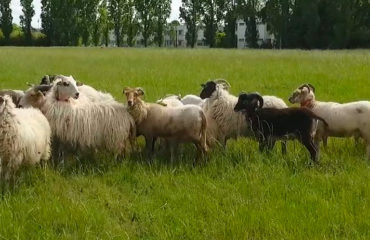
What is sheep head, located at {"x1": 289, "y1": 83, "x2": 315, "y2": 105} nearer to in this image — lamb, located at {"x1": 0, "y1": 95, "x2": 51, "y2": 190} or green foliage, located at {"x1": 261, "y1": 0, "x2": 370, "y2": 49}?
lamb, located at {"x1": 0, "y1": 95, "x2": 51, "y2": 190}

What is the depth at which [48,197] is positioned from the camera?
5977mm

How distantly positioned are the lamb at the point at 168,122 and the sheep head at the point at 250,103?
69cm

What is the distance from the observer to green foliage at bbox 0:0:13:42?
267 ft

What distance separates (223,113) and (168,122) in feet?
4.11

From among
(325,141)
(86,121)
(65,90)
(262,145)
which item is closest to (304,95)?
(325,141)

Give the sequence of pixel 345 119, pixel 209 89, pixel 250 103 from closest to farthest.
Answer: pixel 345 119 → pixel 250 103 → pixel 209 89

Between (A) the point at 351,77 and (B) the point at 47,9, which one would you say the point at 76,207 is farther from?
(B) the point at 47,9

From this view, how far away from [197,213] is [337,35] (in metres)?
61.4

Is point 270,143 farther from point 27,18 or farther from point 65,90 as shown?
point 27,18

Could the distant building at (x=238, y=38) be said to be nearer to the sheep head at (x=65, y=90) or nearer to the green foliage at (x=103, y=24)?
the green foliage at (x=103, y=24)

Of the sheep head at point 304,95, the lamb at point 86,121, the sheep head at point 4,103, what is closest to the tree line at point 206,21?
the sheep head at point 304,95

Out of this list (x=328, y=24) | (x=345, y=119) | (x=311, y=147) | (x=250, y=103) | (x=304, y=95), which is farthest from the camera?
(x=328, y=24)

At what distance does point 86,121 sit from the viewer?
25.8 feet

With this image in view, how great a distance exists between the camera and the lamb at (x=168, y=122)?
7812 mm
